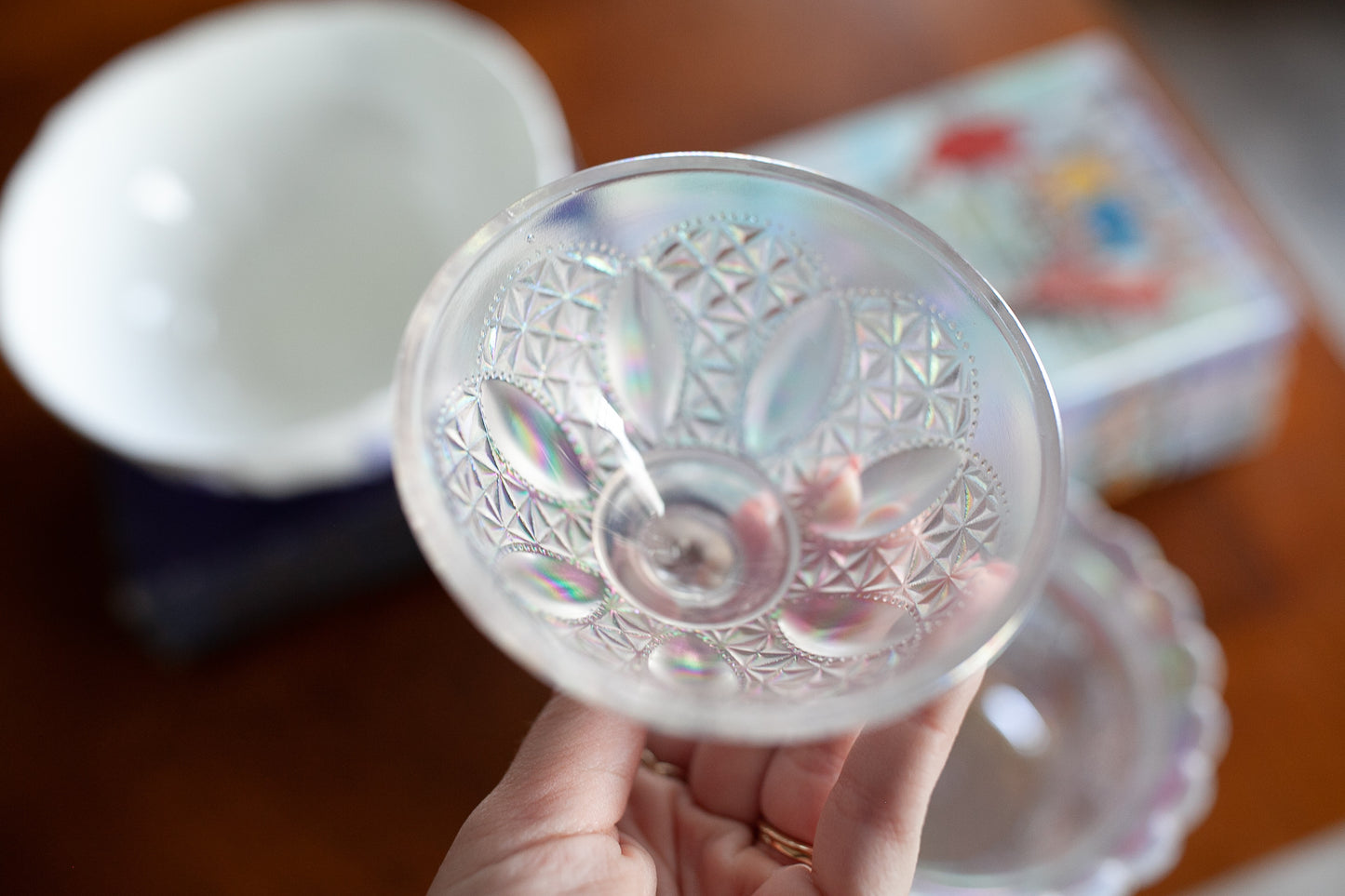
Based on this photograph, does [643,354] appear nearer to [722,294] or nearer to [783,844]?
[722,294]

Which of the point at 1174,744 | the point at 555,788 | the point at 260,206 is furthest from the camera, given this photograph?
the point at 260,206

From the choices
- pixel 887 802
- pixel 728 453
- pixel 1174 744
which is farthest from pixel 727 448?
pixel 1174 744

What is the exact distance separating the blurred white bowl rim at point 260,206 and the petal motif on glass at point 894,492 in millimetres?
204

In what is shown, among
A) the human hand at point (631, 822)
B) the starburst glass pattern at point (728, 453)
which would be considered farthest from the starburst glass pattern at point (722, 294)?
the human hand at point (631, 822)

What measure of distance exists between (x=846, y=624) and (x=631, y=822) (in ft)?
0.30

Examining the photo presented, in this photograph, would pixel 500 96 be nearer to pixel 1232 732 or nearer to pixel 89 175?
pixel 89 175

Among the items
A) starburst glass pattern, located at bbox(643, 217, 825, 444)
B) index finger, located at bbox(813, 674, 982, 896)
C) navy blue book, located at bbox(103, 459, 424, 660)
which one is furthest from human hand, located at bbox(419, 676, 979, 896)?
navy blue book, located at bbox(103, 459, 424, 660)

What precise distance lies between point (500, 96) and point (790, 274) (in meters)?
0.22

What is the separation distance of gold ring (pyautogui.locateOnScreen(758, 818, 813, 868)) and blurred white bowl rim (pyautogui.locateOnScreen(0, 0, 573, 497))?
21 centimetres

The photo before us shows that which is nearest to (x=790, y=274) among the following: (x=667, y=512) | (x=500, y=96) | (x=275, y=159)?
(x=667, y=512)

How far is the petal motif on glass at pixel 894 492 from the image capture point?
0.31 metres

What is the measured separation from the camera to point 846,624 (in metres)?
0.31

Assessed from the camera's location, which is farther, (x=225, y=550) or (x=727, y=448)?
(x=225, y=550)

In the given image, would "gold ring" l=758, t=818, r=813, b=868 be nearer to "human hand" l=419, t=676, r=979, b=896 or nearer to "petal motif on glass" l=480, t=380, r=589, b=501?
"human hand" l=419, t=676, r=979, b=896
